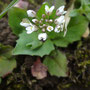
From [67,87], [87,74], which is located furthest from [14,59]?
[87,74]

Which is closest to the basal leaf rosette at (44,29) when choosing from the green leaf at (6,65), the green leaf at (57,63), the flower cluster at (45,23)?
the flower cluster at (45,23)

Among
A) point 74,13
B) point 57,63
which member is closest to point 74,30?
point 74,13

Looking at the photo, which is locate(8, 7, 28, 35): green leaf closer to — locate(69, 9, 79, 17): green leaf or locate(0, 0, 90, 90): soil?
locate(0, 0, 90, 90): soil

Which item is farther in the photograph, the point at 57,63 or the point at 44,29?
the point at 57,63

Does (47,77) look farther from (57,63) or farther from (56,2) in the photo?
(56,2)

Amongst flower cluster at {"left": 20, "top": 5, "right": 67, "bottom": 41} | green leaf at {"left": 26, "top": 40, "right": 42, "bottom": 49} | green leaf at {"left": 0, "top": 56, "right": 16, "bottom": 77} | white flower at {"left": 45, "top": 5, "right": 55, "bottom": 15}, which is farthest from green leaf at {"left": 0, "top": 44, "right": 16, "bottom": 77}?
white flower at {"left": 45, "top": 5, "right": 55, "bottom": 15}
